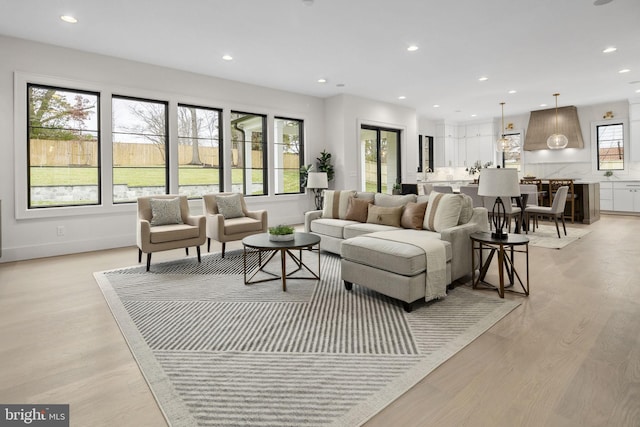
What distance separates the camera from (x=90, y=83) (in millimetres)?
5227

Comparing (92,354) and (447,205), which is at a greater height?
(447,205)

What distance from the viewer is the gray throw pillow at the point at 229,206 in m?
5.18

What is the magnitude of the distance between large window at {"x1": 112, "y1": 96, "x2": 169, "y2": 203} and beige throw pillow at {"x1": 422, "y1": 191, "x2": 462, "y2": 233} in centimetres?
446

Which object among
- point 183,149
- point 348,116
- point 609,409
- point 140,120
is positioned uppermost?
point 348,116

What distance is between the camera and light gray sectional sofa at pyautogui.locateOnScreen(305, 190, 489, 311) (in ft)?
9.41

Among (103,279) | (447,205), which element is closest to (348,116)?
(447,205)

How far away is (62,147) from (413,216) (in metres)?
5.02

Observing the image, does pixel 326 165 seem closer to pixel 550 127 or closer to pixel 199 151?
pixel 199 151

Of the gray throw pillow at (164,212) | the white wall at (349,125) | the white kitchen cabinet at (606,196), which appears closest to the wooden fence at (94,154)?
the gray throw pillow at (164,212)

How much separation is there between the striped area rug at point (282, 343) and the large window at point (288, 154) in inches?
165

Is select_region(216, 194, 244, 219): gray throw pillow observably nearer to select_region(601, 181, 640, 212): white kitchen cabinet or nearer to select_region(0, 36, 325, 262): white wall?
select_region(0, 36, 325, 262): white wall

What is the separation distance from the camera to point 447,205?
3.67 m

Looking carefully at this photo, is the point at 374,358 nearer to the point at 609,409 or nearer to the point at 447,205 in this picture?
the point at 609,409

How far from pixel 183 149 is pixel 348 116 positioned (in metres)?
3.63
